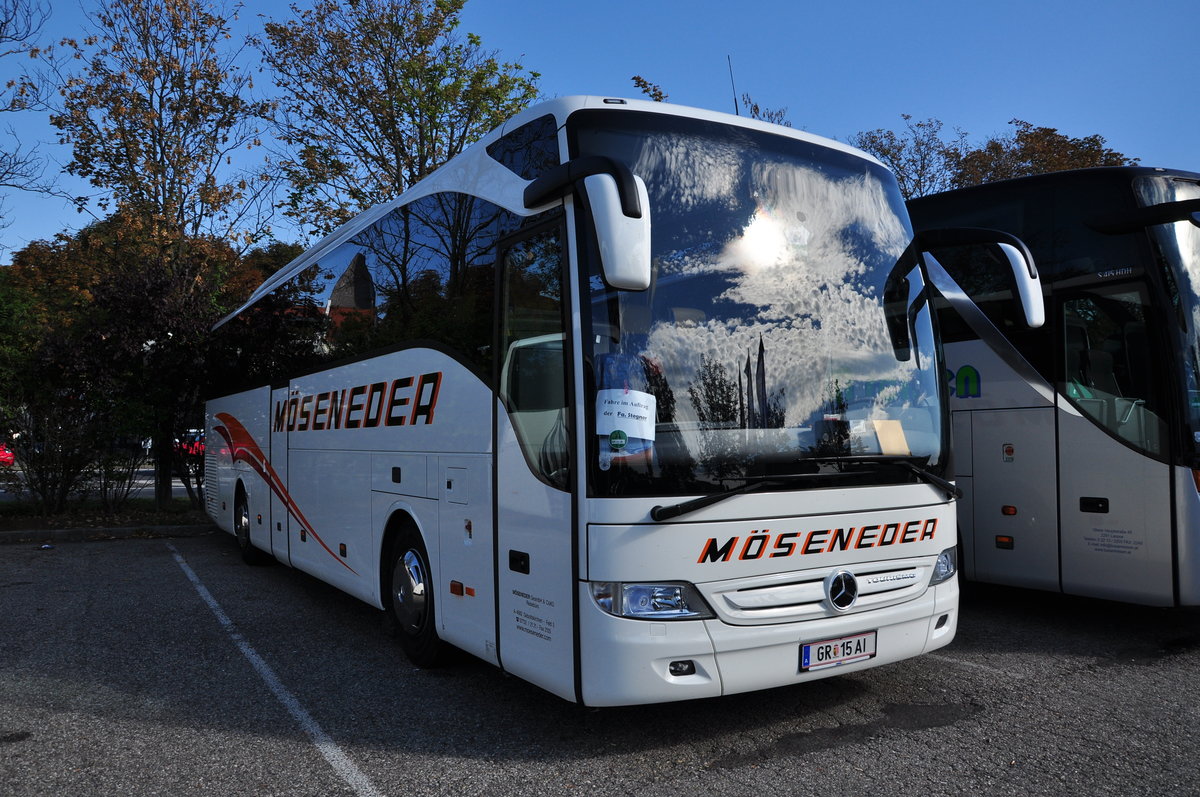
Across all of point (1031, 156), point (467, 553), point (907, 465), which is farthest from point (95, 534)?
point (1031, 156)

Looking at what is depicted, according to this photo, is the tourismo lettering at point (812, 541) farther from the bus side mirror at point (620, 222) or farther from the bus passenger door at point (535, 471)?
the bus side mirror at point (620, 222)

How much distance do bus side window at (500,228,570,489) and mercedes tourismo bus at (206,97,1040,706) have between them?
2cm

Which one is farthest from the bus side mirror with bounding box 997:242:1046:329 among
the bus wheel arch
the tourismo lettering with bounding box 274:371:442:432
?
the bus wheel arch

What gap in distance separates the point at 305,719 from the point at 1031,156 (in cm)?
2536

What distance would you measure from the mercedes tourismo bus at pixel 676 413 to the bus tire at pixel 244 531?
18.2ft

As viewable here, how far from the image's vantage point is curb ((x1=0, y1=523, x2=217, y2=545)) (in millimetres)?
12445

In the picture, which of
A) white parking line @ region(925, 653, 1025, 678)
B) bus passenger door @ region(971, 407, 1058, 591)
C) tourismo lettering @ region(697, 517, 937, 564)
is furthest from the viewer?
bus passenger door @ region(971, 407, 1058, 591)

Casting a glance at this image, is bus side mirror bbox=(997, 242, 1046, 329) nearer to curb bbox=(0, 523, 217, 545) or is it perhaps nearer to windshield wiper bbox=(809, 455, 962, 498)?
windshield wiper bbox=(809, 455, 962, 498)

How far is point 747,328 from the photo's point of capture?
444cm

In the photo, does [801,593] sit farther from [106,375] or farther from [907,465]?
[106,375]

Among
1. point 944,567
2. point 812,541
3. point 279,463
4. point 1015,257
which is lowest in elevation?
point 944,567

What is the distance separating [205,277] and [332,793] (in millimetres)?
14263

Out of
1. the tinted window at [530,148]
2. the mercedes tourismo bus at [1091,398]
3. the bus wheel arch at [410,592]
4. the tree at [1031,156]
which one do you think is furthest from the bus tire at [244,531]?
the tree at [1031,156]

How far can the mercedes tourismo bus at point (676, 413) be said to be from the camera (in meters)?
4.09
